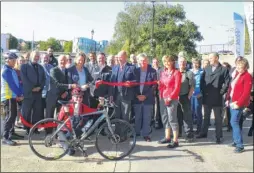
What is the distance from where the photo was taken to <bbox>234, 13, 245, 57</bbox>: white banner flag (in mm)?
6477

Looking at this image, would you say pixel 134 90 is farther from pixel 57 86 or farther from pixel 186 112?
pixel 57 86

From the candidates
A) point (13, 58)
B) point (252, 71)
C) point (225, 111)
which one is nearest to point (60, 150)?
point (13, 58)

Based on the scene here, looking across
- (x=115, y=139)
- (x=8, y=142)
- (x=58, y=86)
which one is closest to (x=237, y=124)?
(x=115, y=139)

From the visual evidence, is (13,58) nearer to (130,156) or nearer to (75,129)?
(75,129)

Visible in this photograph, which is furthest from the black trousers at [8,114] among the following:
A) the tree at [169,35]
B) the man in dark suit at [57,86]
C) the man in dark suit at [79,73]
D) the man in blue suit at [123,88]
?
the tree at [169,35]

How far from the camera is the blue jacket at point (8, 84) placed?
650 cm

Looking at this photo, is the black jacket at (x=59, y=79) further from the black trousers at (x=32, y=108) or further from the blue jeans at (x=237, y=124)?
the blue jeans at (x=237, y=124)

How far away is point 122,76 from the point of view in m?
6.84

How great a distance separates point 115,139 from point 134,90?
58.0 inches

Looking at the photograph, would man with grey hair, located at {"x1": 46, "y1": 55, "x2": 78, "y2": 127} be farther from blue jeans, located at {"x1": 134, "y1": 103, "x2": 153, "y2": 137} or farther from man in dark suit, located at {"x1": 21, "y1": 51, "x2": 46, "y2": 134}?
blue jeans, located at {"x1": 134, "y1": 103, "x2": 153, "y2": 137}

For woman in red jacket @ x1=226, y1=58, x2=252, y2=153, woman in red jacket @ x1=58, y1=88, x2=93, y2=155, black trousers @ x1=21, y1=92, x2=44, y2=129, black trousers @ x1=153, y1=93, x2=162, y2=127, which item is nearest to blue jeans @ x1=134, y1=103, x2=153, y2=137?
black trousers @ x1=153, y1=93, x2=162, y2=127

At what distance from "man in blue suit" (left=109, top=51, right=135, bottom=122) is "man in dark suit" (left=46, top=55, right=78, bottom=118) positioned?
0.90 metres

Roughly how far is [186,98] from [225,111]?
262cm

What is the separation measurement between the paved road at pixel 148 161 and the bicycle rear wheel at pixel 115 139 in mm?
142
